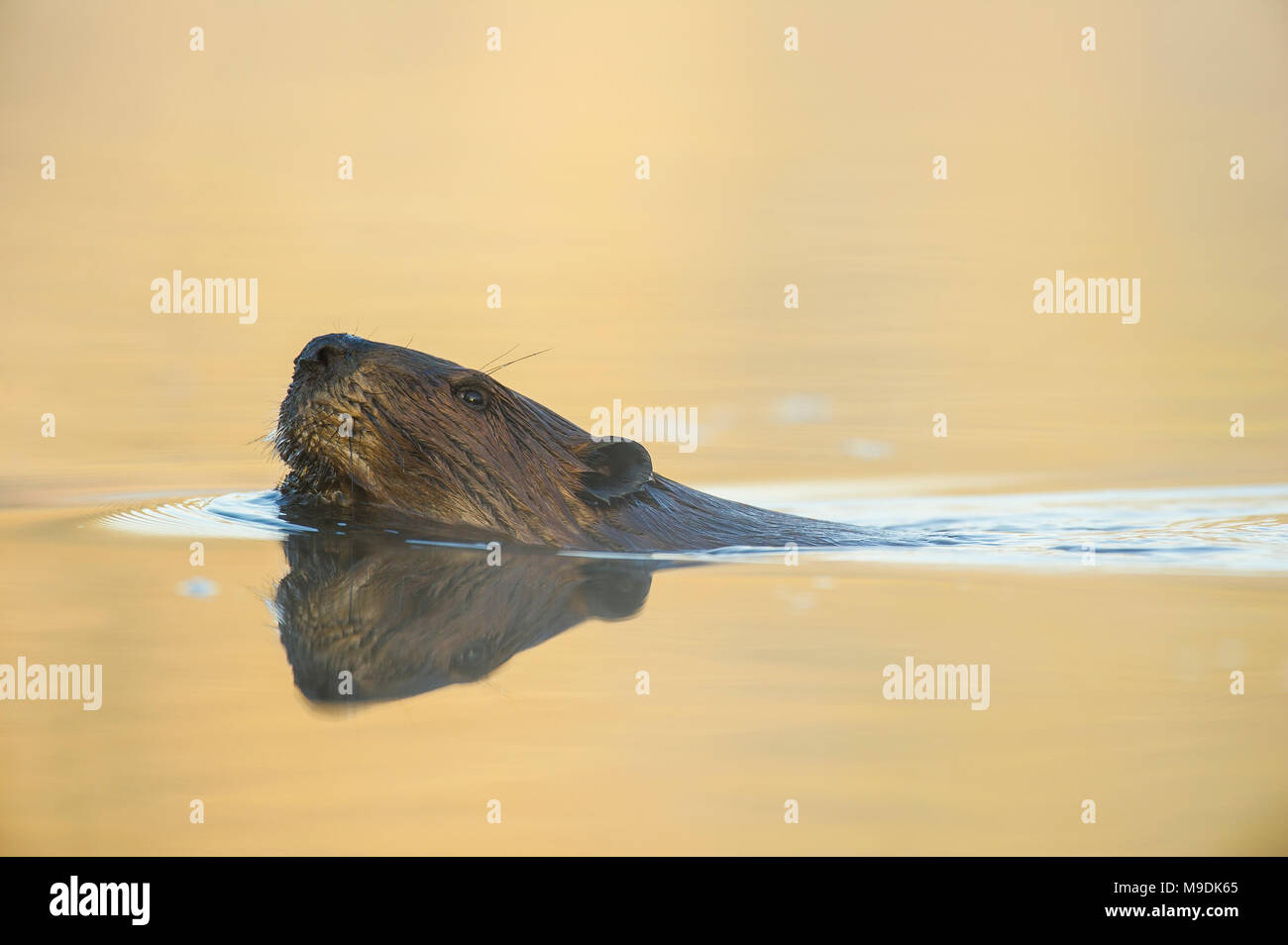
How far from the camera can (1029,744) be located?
170 inches

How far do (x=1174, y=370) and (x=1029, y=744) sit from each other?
8.41m

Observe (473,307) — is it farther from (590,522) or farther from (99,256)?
(590,522)

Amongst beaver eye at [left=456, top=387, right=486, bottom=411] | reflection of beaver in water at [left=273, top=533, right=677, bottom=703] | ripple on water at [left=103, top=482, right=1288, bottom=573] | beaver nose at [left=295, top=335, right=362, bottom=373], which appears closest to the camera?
reflection of beaver in water at [left=273, top=533, right=677, bottom=703]

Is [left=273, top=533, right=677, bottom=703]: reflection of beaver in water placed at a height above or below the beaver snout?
below

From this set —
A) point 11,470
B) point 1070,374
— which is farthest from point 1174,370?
point 11,470

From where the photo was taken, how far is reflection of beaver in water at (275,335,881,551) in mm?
6184

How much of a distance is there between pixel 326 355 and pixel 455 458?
0.65 m

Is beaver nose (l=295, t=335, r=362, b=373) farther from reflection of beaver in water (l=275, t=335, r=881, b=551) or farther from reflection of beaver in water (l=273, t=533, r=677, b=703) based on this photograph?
reflection of beaver in water (l=273, t=533, r=677, b=703)

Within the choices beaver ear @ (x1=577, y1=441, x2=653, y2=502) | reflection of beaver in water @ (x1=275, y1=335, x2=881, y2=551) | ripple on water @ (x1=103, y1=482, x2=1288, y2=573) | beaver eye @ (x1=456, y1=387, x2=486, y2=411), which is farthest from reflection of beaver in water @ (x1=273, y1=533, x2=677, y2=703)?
beaver eye @ (x1=456, y1=387, x2=486, y2=411)

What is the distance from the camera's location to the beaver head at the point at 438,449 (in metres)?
6.18

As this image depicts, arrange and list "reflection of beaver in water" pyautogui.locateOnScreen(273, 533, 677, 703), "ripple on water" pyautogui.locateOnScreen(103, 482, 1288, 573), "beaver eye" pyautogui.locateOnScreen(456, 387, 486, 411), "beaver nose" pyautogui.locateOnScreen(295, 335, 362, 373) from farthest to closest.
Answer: "ripple on water" pyautogui.locateOnScreen(103, 482, 1288, 573), "beaver eye" pyautogui.locateOnScreen(456, 387, 486, 411), "beaver nose" pyautogui.locateOnScreen(295, 335, 362, 373), "reflection of beaver in water" pyautogui.locateOnScreen(273, 533, 677, 703)

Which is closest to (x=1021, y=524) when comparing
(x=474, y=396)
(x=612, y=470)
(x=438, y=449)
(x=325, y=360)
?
(x=612, y=470)

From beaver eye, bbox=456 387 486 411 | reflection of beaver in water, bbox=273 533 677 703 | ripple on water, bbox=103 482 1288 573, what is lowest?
reflection of beaver in water, bbox=273 533 677 703

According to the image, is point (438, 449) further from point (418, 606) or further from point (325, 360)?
point (418, 606)
